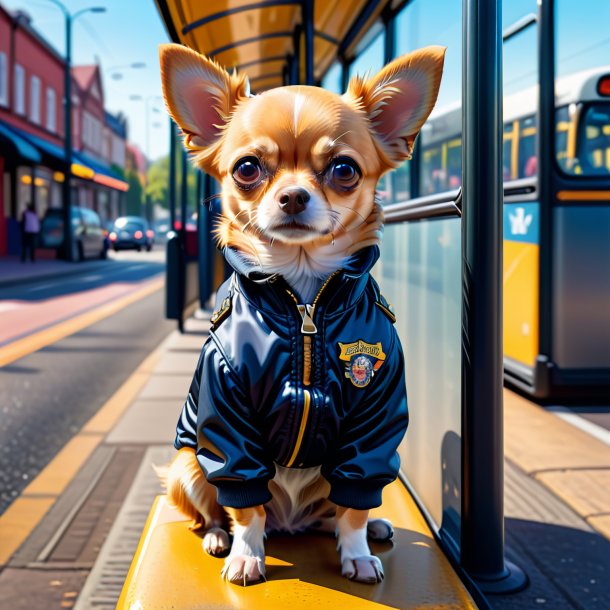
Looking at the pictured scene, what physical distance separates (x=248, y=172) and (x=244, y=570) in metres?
0.98

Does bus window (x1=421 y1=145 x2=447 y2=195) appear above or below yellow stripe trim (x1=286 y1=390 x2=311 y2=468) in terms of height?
above

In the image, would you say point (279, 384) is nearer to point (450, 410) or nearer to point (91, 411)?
point (450, 410)

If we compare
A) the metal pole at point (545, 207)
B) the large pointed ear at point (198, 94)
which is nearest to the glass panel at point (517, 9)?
the metal pole at point (545, 207)

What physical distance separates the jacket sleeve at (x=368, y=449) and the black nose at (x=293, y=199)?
48cm

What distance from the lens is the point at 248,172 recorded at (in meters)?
1.67

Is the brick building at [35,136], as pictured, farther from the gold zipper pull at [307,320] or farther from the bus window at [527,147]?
the gold zipper pull at [307,320]

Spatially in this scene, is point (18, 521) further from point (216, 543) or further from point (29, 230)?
point (29, 230)

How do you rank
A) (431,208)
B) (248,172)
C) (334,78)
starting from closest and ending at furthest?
(248,172), (431,208), (334,78)

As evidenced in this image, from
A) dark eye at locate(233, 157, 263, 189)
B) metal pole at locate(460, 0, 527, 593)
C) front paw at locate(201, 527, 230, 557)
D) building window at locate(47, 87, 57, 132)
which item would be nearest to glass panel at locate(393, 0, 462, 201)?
metal pole at locate(460, 0, 527, 593)

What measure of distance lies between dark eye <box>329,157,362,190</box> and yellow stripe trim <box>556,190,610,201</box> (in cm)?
396

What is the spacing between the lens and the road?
4.44m

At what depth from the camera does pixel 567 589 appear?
238 centimetres

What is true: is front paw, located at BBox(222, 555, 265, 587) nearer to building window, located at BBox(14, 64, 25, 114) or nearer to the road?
the road

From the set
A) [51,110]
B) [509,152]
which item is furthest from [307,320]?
[51,110]
